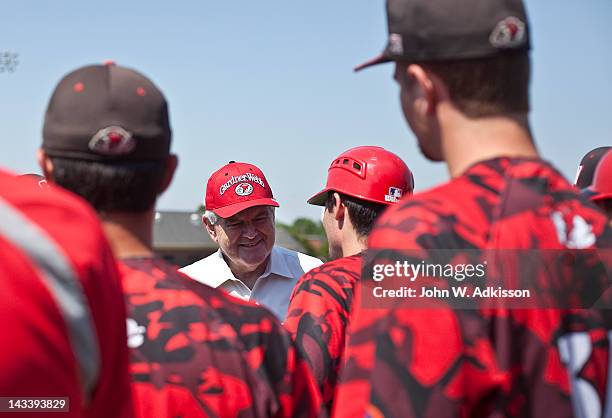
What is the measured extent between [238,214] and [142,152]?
3.95 m

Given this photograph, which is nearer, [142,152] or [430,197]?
[430,197]

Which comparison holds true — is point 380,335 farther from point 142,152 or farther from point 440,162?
point 142,152

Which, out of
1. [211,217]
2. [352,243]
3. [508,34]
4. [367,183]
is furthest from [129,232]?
[211,217]

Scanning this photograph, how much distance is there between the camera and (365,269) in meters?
2.08

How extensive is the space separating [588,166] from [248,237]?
3.18 meters

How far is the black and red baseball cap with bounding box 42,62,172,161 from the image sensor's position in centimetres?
233

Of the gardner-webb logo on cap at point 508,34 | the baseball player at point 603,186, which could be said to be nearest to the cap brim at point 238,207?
the baseball player at point 603,186

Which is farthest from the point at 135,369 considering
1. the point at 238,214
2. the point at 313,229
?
the point at 313,229

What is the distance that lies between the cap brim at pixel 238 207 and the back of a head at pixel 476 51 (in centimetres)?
418

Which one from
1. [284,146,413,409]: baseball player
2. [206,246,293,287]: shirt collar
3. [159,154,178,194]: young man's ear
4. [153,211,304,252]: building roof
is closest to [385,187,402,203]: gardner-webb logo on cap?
[284,146,413,409]: baseball player

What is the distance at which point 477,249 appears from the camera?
1895mm

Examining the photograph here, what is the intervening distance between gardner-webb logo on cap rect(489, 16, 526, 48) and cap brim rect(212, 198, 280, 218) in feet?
13.9

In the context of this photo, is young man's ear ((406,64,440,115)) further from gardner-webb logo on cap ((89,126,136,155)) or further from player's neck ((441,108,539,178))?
gardner-webb logo on cap ((89,126,136,155))

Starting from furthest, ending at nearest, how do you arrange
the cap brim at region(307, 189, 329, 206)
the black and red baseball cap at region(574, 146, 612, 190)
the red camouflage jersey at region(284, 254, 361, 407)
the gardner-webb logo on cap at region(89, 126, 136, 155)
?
the cap brim at region(307, 189, 329, 206), the black and red baseball cap at region(574, 146, 612, 190), the red camouflage jersey at region(284, 254, 361, 407), the gardner-webb logo on cap at region(89, 126, 136, 155)
